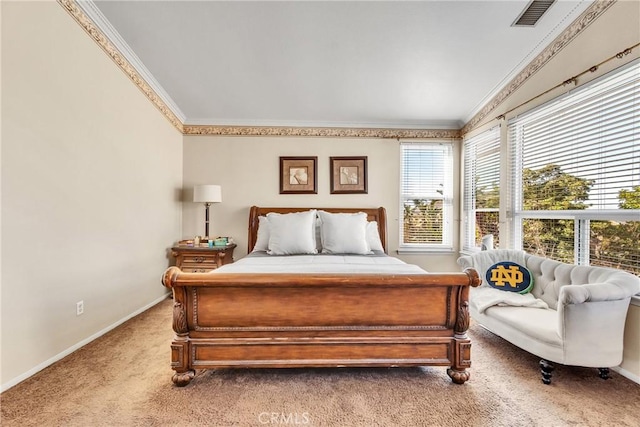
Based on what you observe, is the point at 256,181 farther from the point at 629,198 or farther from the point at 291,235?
the point at 629,198

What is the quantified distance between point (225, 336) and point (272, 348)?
1.00ft

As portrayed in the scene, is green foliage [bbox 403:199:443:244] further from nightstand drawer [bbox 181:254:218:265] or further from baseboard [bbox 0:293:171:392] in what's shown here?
baseboard [bbox 0:293:171:392]

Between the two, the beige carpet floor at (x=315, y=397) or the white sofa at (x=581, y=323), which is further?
the white sofa at (x=581, y=323)

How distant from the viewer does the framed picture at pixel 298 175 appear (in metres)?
4.04

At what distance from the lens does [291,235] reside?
317cm

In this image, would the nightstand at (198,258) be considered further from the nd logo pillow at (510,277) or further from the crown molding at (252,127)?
the nd logo pillow at (510,277)

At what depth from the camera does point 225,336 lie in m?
1.71

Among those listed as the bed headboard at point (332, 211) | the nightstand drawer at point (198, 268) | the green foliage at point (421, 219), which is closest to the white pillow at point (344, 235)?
the bed headboard at point (332, 211)

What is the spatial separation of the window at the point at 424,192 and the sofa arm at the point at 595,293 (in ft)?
8.15

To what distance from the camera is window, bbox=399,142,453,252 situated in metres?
4.11

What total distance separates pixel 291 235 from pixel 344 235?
2.04 feet

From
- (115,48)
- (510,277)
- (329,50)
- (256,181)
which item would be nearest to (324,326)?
(510,277)

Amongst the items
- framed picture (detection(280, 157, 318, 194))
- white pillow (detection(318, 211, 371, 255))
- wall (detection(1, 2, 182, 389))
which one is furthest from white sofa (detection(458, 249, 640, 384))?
wall (detection(1, 2, 182, 389))

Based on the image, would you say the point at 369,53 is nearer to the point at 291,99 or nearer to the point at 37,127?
the point at 291,99
